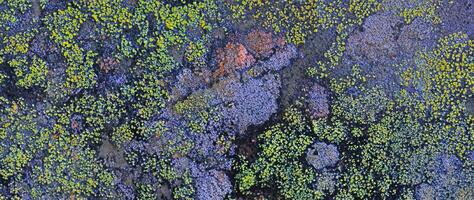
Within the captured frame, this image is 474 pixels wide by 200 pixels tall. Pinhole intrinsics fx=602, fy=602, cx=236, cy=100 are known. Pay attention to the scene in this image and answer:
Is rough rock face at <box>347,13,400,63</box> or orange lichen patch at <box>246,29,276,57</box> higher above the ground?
orange lichen patch at <box>246,29,276,57</box>

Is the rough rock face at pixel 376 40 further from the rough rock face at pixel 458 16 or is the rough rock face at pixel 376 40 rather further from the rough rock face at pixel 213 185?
the rough rock face at pixel 213 185

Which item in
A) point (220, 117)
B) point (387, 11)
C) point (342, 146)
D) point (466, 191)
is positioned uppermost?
point (387, 11)

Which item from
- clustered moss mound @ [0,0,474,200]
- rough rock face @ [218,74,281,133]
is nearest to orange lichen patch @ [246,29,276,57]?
clustered moss mound @ [0,0,474,200]

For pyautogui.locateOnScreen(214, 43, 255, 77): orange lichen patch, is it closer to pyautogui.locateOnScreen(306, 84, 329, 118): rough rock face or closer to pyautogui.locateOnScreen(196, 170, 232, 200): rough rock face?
pyautogui.locateOnScreen(306, 84, 329, 118): rough rock face

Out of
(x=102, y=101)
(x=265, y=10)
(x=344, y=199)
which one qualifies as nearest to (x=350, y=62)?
(x=265, y=10)

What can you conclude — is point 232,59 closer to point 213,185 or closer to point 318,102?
point 318,102

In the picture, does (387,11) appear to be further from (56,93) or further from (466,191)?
(56,93)

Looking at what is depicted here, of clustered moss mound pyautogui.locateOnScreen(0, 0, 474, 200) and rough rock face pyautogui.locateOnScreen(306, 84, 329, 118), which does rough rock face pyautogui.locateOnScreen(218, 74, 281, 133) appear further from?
rough rock face pyautogui.locateOnScreen(306, 84, 329, 118)

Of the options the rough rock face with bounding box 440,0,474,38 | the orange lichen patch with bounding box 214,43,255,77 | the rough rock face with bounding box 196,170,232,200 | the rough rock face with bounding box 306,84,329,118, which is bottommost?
the rough rock face with bounding box 196,170,232,200
